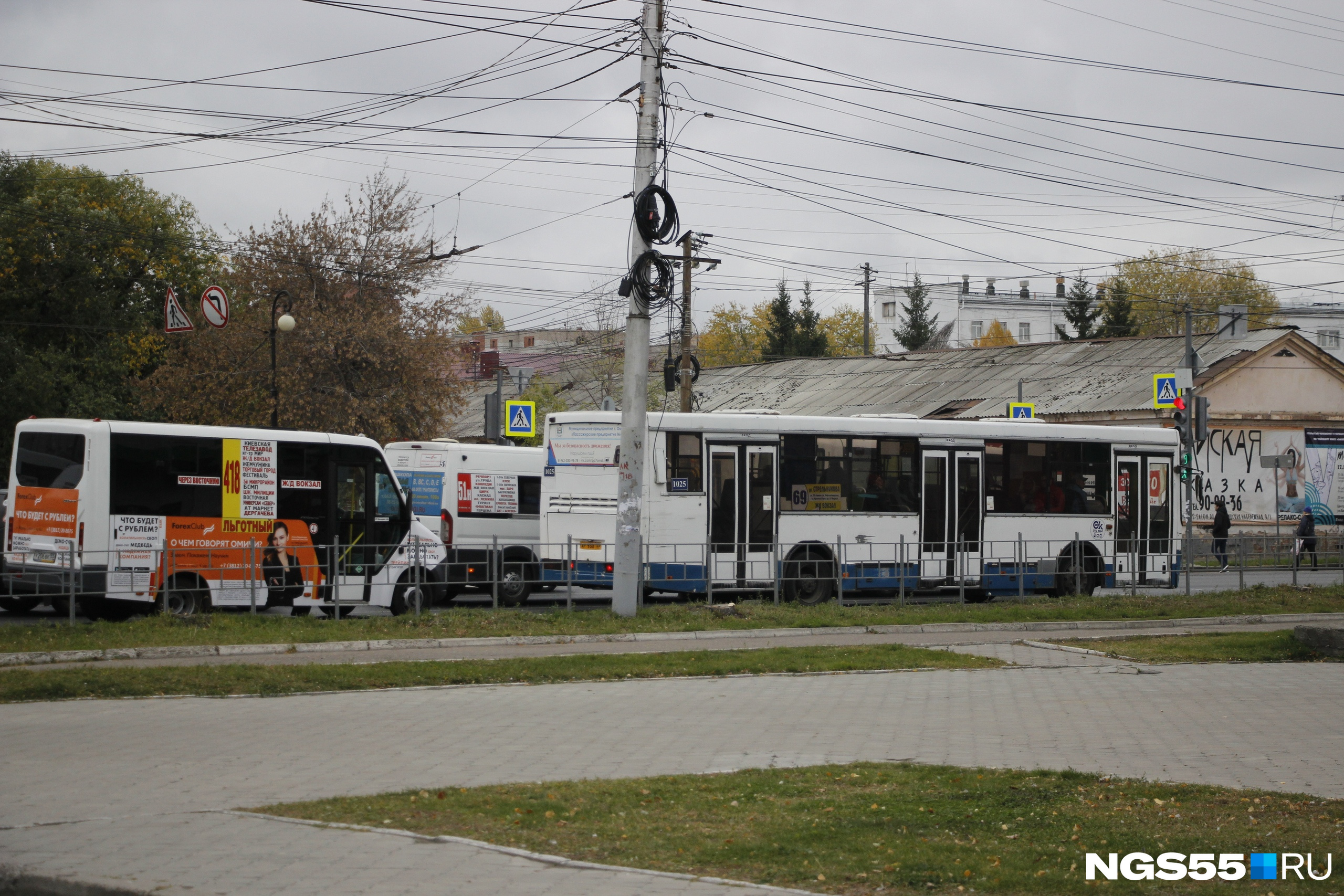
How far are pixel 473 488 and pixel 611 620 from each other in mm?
6018

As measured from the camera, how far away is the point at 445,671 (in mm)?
13695

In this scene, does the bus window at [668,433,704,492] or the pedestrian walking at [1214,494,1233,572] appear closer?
the bus window at [668,433,704,492]

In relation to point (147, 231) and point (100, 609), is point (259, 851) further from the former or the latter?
point (147, 231)

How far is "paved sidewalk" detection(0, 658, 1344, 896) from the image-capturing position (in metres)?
5.95

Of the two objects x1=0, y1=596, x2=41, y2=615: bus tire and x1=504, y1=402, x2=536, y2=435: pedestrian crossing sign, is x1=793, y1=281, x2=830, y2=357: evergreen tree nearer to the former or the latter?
x1=504, y1=402, x2=536, y2=435: pedestrian crossing sign

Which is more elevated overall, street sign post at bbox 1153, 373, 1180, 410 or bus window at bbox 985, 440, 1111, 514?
street sign post at bbox 1153, 373, 1180, 410

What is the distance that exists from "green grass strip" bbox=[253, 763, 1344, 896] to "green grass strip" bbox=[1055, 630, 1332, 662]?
9018 millimetres

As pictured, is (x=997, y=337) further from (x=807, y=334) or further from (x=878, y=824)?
(x=878, y=824)

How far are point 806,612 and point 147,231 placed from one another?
1445 inches

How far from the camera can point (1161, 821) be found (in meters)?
7.01

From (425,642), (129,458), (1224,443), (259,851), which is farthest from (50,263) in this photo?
(259,851)

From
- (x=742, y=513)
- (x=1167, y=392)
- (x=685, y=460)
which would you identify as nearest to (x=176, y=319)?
(x=685, y=460)

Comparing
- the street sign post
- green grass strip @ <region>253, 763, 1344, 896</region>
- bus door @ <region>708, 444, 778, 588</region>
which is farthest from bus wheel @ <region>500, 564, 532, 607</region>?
the street sign post

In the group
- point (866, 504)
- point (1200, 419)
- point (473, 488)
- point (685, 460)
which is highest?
point (1200, 419)
